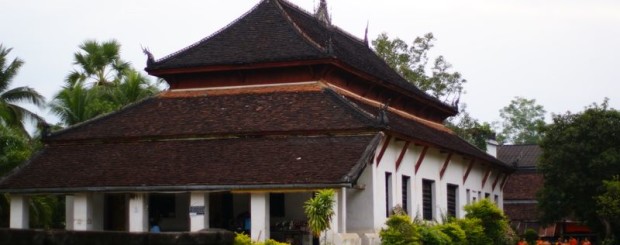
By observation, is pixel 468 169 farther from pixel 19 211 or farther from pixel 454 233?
pixel 19 211

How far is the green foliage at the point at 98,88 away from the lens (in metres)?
42.4

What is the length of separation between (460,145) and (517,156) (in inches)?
1003

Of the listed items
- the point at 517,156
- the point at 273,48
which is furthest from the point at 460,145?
the point at 517,156

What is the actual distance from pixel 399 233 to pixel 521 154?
37.3 meters

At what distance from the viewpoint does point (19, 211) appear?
28875 millimetres

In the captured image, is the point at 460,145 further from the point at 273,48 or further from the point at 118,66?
the point at 118,66

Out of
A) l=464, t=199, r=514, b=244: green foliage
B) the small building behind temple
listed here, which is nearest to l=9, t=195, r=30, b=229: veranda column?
the small building behind temple

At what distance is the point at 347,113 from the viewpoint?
27812 millimetres

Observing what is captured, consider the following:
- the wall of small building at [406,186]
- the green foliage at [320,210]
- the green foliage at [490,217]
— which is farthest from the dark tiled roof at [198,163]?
the green foliage at [490,217]

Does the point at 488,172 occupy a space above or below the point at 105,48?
below

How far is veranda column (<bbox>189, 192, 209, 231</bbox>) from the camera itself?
26734mm

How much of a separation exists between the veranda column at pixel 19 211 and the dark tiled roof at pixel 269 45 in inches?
206

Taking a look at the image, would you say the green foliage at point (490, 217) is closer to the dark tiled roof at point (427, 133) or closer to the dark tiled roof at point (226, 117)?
the dark tiled roof at point (427, 133)

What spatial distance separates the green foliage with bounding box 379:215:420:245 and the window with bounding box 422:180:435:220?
21.7 feet
